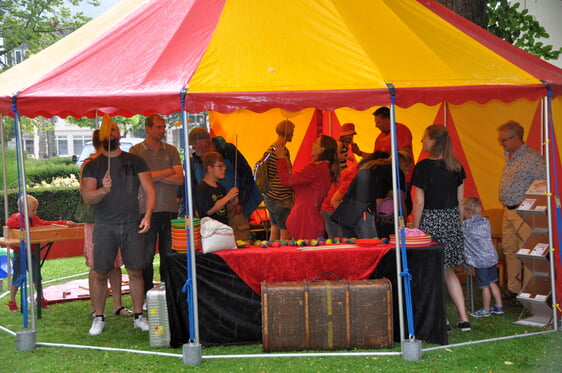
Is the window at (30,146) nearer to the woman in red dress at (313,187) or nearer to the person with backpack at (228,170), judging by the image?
the person with backpack at (228,170)

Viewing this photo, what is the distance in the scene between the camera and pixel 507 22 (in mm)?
10352

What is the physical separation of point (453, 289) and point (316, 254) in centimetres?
133

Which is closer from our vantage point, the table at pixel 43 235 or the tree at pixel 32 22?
the table at pixel 43 235

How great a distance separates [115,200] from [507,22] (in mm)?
6764

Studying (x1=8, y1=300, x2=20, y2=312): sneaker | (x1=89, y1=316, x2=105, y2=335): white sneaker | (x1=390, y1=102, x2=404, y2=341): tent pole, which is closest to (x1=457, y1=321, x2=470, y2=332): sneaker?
(x1=390, y1=102, x2=404, y2=341): tent pole

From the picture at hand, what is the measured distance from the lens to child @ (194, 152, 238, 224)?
6.21m

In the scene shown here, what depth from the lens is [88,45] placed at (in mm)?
6402

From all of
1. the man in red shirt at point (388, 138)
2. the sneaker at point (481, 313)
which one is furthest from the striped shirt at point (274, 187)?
the sneaker at point (481, 313)

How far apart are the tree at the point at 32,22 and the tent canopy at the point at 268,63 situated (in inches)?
425

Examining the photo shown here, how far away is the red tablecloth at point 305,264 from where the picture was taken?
19.3 ft

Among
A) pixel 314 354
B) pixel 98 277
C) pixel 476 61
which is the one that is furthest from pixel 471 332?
pixel 98 277

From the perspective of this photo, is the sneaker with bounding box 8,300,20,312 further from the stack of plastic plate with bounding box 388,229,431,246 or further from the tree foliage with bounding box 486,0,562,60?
the tree foliage with bounding box 486,0,562,60

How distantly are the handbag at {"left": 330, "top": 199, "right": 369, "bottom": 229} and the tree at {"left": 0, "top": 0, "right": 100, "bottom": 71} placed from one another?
12051 millimetres

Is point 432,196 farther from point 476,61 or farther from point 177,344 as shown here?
point 177,344
